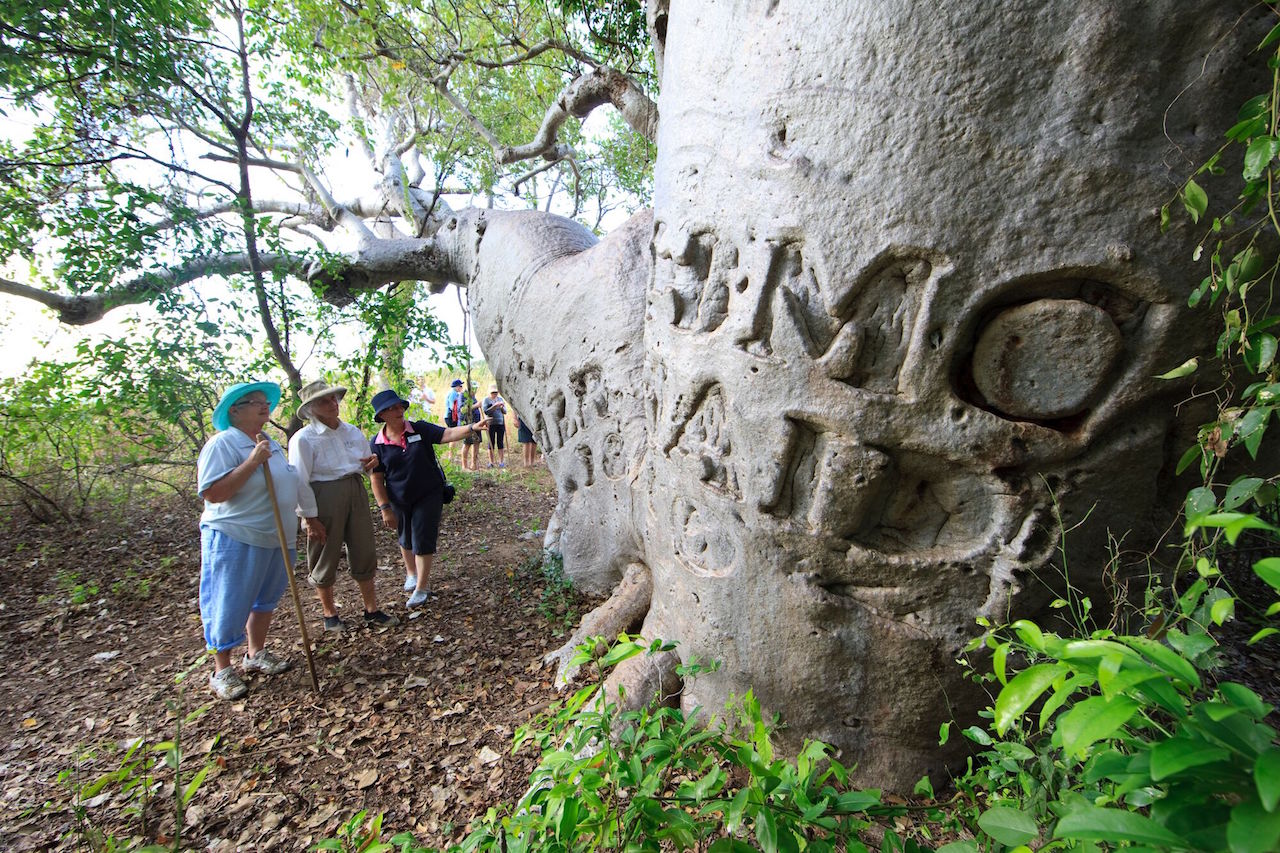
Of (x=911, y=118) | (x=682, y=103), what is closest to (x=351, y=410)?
(x=682, y=103)

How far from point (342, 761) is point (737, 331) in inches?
93.5

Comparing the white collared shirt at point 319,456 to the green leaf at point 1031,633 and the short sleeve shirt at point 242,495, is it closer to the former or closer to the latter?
the short sleeve shirt at point 242,495

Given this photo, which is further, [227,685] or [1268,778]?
[227,685]

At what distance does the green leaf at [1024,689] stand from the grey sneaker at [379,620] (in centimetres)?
358

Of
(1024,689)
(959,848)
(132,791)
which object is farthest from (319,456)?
(1024,689)

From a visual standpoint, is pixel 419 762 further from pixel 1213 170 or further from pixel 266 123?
pixel 266 123

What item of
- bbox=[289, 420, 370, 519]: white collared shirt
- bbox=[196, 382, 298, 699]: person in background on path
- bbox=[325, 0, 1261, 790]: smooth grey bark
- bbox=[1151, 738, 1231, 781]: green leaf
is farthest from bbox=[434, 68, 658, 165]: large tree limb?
bbox=[1151, 738, 1231, 781]: green leaf

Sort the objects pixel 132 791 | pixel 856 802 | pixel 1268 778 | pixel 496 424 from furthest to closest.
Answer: pixel 496 424 < pixel 132 791 < pixel 856 802 < pixel 1268 778

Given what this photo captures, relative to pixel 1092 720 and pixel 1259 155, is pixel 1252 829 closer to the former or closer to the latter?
pixel 1092 720

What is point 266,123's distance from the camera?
5301 millimetres

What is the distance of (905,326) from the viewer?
1906 millimetres

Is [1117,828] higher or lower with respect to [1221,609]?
lower

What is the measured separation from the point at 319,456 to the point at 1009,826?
347 centimetres

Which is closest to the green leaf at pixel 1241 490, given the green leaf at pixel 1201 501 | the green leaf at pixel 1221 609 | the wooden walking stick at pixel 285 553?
the green leaf at pixel 1201 501
